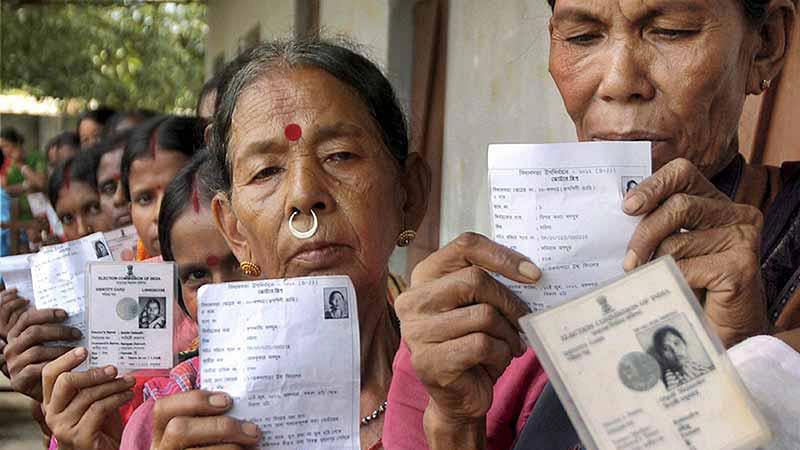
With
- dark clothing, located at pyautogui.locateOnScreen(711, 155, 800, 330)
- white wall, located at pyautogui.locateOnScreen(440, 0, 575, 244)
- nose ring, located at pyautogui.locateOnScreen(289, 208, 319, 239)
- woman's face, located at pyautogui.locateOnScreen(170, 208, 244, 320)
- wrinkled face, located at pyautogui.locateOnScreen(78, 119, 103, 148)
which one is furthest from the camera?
wrinkled face, located at pyautogui.locateOnScreen(78, 119, 103, 148)

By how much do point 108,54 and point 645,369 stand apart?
26481 mm

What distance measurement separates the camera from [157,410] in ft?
5.68

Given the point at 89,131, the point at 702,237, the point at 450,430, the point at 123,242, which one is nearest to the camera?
the point at 702,237

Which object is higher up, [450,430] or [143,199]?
[143,199]

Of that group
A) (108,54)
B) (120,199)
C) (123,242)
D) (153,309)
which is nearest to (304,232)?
(153,309)

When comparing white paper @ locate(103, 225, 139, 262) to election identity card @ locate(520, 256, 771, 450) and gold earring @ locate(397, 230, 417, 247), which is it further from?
election identity card @ locate(520, 256, 771, 450)

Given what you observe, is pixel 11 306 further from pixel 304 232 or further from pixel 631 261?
pixel 631 261

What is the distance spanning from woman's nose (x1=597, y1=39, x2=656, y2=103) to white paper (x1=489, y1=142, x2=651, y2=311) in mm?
231

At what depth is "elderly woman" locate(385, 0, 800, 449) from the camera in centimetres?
131

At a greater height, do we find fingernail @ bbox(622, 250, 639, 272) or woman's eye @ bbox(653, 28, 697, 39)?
woman's eye @ bbox(653, 28, 697, 39)

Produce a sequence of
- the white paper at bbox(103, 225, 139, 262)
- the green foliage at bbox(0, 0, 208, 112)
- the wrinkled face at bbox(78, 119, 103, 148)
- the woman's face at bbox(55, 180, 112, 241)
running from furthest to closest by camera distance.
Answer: the green foliage at bbox(0, 0, 208, 112) < the wrinkled face at bbox(78, 119, 103, 148) < the woman's face at bbox(55, 180, 112, 241) < the white paper at bbox(103, 225, 139, 262)

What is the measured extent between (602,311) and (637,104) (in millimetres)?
531

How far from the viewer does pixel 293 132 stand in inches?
79.8

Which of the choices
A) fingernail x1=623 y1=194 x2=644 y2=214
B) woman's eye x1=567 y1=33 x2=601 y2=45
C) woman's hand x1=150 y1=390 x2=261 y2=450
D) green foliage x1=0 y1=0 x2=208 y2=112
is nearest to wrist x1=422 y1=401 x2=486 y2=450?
woman's hand x1=150 y1=390 x2=261 y2=450
